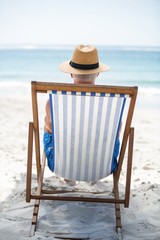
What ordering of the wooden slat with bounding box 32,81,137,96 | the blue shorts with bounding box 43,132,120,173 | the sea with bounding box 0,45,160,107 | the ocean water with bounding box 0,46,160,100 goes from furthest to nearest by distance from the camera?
the ocean water with bounding box 0,46,160,100, the sea with bounding box 0,45,160,107, the blue shorts with bounding box 43,132,120,173, the wooden slat with bounding box 32,81,137,96

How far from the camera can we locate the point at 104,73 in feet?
44.8

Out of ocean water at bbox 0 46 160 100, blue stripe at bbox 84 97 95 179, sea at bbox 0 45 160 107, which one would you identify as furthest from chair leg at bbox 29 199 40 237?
ocean water at bbox 0 46 160 100

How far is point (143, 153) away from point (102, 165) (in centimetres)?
184

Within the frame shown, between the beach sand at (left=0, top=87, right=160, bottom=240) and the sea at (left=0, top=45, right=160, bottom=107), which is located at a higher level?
the beach sand at (left=0, top=87, right=160, bottom=240)

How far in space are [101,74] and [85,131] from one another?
453 inches

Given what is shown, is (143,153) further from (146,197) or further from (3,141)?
(3,141)

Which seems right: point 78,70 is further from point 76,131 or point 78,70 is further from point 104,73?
point 104,73

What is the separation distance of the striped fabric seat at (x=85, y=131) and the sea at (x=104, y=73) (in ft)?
24.1

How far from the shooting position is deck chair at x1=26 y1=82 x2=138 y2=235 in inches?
81.3

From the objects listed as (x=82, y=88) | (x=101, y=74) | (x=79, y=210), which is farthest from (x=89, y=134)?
(x=101, y=74)

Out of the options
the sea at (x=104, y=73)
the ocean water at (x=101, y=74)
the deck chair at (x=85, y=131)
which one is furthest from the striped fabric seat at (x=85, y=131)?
the ocean water at (x=101, y=74)

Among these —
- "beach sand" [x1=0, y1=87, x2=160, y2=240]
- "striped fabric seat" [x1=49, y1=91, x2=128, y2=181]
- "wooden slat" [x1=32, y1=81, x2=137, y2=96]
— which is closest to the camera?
"wooden slat" [x1=32, y1=81, x2=137, y2=96]

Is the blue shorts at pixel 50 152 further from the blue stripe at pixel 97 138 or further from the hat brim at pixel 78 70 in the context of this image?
the hat brim at pixel 78 70

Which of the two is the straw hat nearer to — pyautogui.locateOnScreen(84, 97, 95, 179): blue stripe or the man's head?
the man's head
